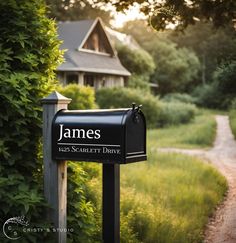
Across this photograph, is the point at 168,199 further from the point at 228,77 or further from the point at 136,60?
the point at 136,60

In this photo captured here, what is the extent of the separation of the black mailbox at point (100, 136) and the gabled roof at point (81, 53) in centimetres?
2641

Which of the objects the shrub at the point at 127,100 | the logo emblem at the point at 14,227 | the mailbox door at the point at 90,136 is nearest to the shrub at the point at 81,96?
the mailbox door at the point at 90,136

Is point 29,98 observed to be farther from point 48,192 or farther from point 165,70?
point 165,70

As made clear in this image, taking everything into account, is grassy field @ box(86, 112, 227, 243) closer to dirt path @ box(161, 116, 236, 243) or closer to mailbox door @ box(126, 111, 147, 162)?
dirt path @ box(161, 116, 236, 243)

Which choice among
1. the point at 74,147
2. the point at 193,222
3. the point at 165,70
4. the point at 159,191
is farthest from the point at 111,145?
the point at 165,70

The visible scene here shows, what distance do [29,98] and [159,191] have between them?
186 inches

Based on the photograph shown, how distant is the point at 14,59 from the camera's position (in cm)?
482

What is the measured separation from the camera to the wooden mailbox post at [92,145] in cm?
403

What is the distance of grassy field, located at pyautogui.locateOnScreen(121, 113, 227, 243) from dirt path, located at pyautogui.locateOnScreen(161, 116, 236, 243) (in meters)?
0.16

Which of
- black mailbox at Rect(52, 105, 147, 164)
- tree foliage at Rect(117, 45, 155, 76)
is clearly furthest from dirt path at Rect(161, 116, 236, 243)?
tree foliage at Rect(117, 45, 155, 76)

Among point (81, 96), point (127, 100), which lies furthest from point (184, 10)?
point (127, 100)

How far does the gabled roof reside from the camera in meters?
31.1

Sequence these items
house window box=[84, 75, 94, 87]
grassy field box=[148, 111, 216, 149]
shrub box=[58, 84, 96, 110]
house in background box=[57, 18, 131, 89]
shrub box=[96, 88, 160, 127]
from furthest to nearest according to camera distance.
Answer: house window box=[84, 75, 94, 87] → house in background box=[57, 18, 131, 89] → shrub box=[96, 88, 160, 127] → grassy field box=[148, 111, 216, 149] → shrub box=[58, 84, 96, 110]

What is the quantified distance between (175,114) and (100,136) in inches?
1034
